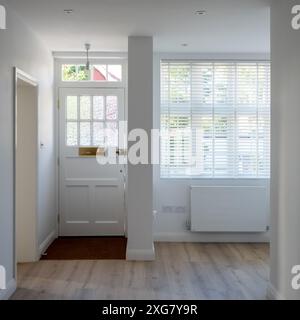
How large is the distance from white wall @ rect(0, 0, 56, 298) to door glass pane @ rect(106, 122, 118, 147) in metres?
0.80

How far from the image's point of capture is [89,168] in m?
6.27

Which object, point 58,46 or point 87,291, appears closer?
point 87,291

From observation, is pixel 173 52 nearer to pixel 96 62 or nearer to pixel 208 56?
pixel 208 56

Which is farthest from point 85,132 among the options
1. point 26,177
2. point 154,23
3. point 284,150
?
point 284,150

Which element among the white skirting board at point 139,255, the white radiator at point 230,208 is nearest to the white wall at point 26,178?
the white skirting board at point 139,255

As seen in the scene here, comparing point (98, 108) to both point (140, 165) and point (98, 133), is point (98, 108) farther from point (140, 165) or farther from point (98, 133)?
point (140, 165)

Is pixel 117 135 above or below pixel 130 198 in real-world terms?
above

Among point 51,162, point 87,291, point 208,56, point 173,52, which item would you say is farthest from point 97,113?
point 87,291

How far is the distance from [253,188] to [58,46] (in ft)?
10.4

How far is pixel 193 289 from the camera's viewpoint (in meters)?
4.13

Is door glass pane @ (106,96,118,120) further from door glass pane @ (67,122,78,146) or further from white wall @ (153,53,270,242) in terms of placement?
white wall @ (153,53,270,242)

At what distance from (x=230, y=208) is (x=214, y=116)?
127cm

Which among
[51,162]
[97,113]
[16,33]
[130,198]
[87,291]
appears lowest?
[87,291]

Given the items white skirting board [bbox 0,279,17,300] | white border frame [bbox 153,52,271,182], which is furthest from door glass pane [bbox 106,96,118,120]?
white skirting board [bbox 0,279,17,300]
